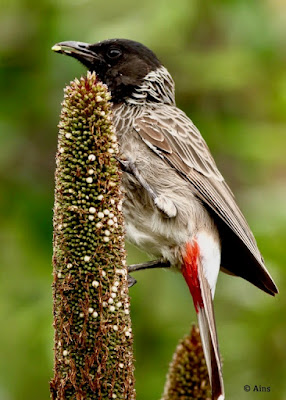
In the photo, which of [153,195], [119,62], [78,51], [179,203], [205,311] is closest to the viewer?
[205,311]

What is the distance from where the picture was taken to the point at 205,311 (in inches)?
149

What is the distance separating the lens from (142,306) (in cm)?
449

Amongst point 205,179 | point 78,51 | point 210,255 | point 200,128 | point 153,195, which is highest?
point 78,51

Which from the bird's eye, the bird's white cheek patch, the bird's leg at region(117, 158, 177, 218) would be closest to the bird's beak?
the bird's eye

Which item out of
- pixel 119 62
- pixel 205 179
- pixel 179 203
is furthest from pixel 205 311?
pixel 119 62

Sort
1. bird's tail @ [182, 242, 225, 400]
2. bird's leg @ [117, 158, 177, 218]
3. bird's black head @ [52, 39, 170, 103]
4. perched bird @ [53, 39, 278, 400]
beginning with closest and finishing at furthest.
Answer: bird's tail @ [182, 242, 225, 400]
bird's leg @ [117, 158, 177, 218]
perched bird @ [53, 39, 278, 400]
bird's black head @ [52, 39, 170, 103]

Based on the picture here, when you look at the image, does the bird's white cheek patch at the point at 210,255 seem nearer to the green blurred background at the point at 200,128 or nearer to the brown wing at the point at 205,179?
the brown wing at the point at 205,179

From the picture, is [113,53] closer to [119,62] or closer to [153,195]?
[119,62]

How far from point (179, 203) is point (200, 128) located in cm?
76

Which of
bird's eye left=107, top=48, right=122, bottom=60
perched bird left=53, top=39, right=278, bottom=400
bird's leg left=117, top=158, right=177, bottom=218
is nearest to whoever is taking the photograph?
bird's leg left=117, top=158, right=177, bottom=218

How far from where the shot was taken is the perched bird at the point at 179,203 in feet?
13.2

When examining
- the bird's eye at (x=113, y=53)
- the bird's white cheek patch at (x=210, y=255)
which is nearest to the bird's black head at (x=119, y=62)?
the bird's eye at (x=113, y=53)

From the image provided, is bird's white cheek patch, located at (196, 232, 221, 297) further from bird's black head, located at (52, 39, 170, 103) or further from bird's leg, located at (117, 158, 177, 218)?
bird's black head, located at (52, 39, 170, 103)

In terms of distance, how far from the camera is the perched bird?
158 inches
